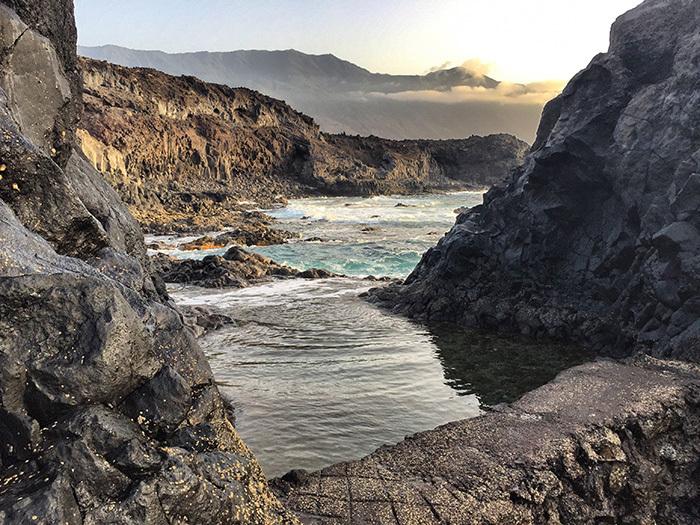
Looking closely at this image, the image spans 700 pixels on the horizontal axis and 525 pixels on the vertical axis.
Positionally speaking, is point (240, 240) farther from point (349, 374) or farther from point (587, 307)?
point (349, 374)

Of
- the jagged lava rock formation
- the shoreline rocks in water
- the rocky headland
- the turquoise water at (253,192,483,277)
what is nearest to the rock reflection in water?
the rocky headland

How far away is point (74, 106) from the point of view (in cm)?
732

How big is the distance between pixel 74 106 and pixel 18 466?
529 cm

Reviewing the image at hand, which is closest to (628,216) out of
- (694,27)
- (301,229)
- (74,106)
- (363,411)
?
(694,27)

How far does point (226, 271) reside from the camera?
23656 millimetres

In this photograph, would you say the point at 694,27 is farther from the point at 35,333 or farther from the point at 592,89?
the point at 35,333

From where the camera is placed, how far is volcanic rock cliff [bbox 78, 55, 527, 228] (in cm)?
5372

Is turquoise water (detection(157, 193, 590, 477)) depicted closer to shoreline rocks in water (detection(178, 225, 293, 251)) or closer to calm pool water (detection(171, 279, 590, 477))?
calm pool water (detection(171, 279, 590, 477))

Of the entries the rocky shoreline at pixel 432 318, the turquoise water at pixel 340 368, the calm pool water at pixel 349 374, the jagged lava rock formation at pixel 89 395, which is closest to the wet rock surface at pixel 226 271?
the turquoise water at pixel 340 368

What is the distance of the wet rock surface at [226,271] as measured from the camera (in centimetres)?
2297

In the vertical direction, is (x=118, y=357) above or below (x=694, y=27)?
below

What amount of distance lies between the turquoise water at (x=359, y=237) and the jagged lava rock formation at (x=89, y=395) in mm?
22604

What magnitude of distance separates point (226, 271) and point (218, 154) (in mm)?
57336

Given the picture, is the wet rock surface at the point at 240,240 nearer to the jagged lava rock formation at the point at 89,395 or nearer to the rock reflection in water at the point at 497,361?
the rock reflection in water at the point at 497,361
